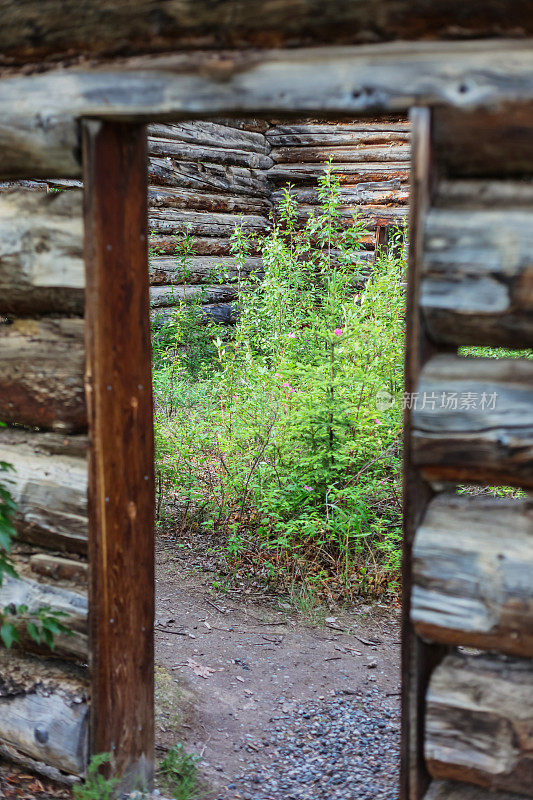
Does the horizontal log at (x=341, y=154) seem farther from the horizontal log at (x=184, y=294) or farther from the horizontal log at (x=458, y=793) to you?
the horizontal log at (x=458, y=793)

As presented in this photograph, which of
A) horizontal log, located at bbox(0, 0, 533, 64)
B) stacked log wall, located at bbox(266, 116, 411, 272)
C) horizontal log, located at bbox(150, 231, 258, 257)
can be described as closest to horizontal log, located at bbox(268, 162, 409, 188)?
stacked log wall, located at bbox(266, 116, 411, 272)

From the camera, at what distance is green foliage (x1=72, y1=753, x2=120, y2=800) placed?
244 centimetres

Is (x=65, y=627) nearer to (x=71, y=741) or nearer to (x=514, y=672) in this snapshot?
(x=71, y=741)

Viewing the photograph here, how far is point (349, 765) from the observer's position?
10.4 feet

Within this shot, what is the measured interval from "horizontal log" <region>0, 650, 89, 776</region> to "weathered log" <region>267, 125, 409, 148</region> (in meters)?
8.19

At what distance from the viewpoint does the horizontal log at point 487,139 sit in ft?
5.87

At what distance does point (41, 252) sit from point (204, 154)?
6.80 metres

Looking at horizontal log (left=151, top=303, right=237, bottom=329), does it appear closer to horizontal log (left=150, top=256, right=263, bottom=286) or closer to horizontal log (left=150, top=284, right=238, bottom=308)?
horizontal log (left=150, top=284, right=238, bottom=308)

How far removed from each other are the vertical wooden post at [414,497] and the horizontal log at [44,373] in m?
1.03

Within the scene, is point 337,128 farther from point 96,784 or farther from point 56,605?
point 96,784

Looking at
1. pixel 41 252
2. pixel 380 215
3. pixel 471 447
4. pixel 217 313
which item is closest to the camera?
pixel 471 447

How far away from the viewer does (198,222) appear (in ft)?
28.8

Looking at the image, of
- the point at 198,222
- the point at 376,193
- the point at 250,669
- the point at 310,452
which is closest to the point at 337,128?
the point at 376,193

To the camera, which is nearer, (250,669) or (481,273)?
(481,273)
